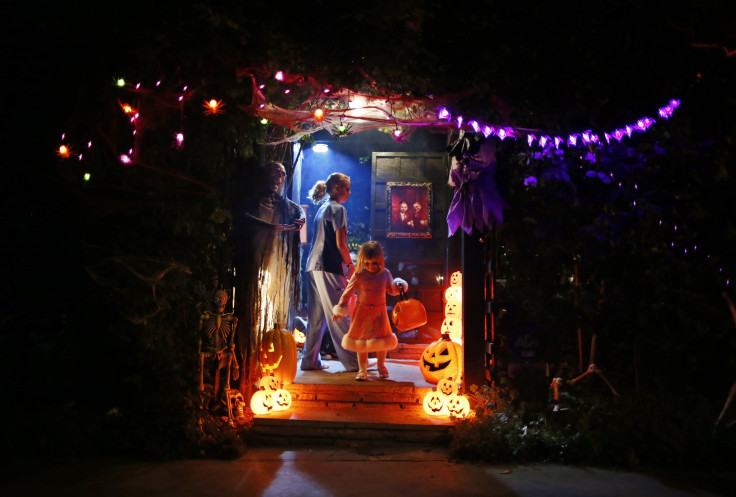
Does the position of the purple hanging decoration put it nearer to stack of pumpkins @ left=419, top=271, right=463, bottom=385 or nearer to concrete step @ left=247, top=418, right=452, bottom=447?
stack of pumpkins @ left=419, top=271, right=463, bottom=385

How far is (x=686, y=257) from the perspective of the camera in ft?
19.4

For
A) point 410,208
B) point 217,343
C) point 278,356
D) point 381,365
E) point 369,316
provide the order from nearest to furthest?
point 217,343
point 278,356
point 369,316
point 381,365
point 410,208

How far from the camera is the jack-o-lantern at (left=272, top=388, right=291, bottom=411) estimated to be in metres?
6.25

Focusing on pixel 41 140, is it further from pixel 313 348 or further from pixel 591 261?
pixel 591 261

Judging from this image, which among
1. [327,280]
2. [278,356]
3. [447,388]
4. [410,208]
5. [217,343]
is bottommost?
[447,388]

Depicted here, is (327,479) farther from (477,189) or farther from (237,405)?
Answer: (477,189)

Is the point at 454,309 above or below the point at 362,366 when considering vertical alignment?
above

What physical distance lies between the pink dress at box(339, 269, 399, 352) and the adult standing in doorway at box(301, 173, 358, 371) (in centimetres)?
51

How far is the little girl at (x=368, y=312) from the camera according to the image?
717cm

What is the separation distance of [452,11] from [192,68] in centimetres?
317

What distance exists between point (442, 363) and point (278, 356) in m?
2.20

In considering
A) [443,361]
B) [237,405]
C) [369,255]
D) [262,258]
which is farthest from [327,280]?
[237,405]

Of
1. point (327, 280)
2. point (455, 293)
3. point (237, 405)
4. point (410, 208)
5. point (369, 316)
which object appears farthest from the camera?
point (410, 208)

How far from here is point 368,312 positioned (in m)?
7.23
